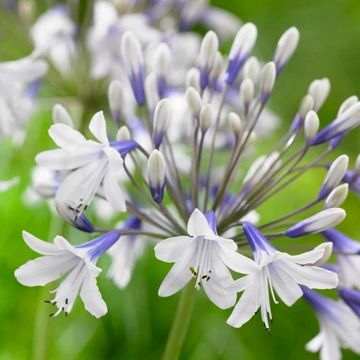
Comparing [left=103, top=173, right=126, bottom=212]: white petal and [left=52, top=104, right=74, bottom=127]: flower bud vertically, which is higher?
[left=103, top=173, right=126, bottom=212]: white petal

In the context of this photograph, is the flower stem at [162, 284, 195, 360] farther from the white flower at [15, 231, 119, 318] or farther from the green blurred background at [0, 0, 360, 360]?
the green blurred background at [0, 0, 360, 360]

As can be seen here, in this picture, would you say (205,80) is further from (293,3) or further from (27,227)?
(293,3)

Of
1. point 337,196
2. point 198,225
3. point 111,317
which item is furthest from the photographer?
point 111,317

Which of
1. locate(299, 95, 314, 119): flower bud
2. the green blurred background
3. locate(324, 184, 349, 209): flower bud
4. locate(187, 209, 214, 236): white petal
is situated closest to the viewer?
locate(187, 209, 214, 236): white petal

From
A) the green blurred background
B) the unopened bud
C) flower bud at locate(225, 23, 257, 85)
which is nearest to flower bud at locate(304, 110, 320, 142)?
the unopened bud

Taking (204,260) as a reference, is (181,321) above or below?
below

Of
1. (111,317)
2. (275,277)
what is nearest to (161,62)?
(275,277)

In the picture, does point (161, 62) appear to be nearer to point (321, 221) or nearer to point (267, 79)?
point (267, 79)
